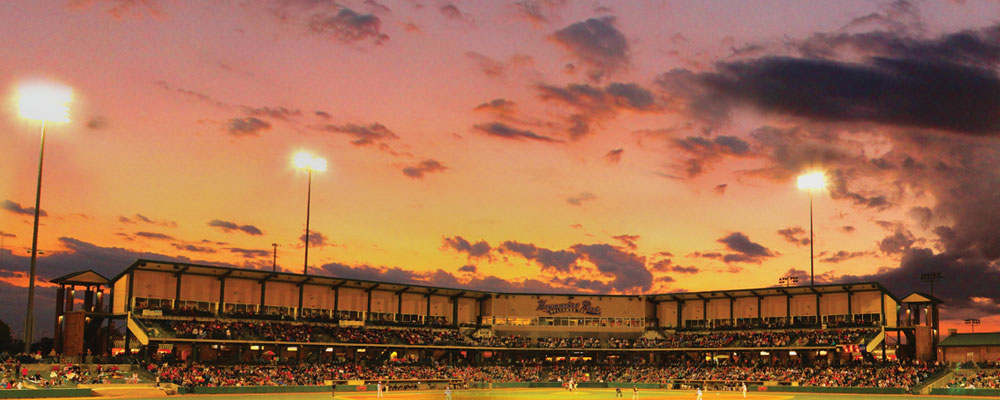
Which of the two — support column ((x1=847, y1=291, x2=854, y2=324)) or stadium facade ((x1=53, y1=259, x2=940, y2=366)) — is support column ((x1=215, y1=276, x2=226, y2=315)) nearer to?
stadium facade ((x1=53, y1=259, x2=940, y2=366))

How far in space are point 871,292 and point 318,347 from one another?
57.9 metres

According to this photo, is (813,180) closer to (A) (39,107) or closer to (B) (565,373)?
(B) (565,373)

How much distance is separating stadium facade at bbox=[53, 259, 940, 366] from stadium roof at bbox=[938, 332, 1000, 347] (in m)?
1.70

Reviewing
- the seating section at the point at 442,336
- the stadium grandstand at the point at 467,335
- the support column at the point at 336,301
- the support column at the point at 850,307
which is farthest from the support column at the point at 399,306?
the support column at the point at 850,307

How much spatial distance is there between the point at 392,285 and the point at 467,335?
11.7m

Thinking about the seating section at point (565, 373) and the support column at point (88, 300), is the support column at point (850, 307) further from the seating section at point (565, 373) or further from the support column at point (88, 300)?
the support column at point (88, 300)

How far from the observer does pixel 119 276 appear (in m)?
81.2

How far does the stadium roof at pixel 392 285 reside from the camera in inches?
3223

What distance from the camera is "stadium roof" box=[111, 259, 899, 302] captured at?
3223 inches

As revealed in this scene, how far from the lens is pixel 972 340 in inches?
3344

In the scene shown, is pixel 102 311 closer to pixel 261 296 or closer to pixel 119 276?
pixel 119 276

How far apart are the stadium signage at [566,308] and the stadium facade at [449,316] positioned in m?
0.12

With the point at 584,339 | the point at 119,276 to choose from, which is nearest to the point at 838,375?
the point at 584,339

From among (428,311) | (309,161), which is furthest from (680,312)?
(309,161)
